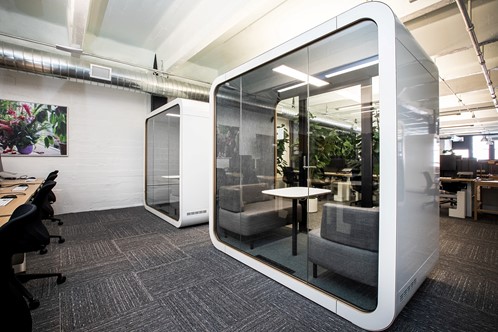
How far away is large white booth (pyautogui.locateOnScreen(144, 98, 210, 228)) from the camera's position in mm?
4004

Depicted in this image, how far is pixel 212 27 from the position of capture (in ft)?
11.8

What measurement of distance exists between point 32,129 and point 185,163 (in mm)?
3195

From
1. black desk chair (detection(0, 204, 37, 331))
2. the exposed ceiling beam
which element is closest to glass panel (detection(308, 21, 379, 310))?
black desk chair (detection(0, 204, 37, 331))

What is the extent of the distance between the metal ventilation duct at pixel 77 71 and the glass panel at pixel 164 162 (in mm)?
591

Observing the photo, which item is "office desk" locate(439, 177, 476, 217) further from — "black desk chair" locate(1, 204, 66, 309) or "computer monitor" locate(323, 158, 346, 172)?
"black desk chair" locate(1, 204, 66, 309)

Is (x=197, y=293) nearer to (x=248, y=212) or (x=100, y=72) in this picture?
(x=248, y=212)

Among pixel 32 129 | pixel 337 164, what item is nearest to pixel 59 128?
pixel 32 129

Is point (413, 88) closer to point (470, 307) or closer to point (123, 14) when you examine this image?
point (470, 307)

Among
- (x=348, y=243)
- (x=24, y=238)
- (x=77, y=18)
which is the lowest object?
(x=348, y=243)

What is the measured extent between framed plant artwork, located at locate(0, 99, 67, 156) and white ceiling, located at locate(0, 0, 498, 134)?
123cm

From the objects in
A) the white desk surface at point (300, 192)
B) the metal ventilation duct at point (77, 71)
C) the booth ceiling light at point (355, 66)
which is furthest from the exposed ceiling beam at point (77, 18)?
the white desk surface at point (300, 192)

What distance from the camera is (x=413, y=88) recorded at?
6.10ft

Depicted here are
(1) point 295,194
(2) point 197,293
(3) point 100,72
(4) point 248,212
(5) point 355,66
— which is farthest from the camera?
(3) point 100,72

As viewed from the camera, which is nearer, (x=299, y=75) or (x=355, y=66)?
(x=355, y=66)
